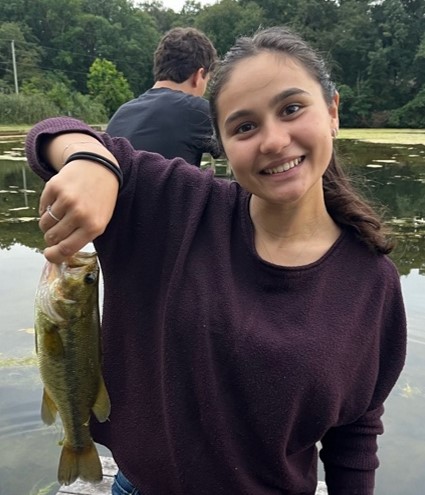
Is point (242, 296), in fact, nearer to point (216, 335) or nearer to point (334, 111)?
point (216, 335)

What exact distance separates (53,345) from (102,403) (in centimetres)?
21

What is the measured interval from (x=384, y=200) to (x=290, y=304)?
9.51 meters

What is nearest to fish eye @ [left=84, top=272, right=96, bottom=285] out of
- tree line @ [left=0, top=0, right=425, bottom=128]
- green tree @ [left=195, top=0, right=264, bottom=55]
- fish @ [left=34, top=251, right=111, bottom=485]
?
fish @ [left=34, top=251, right=111, bottom=485]

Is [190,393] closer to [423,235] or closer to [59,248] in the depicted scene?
[59,248]

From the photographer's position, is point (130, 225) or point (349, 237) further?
point (349, 237)

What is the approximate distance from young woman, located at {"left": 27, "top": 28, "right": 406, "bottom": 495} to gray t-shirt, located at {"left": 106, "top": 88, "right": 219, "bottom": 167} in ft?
7.06

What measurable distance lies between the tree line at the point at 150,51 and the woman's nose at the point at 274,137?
3397cm

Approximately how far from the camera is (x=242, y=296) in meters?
1.51

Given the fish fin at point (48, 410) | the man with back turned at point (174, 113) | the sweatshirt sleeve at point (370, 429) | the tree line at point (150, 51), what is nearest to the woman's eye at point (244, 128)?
the sweatshirt sleeve at point (370, 429)

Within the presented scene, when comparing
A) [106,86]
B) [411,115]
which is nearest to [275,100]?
[411,115]

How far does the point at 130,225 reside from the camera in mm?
1519

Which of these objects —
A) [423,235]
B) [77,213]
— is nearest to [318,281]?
[77,213]

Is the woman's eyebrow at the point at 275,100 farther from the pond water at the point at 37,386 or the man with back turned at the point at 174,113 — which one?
the man with back turned at the point at 174,113

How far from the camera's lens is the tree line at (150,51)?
43.8 metres
